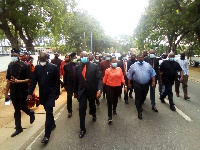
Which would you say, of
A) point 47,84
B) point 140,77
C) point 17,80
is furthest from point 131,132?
point 17,80

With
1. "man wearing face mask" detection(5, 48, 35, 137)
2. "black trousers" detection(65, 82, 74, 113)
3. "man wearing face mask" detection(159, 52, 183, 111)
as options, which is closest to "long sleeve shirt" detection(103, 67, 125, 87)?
"black trousers" detection(65, 82, 74, 113)

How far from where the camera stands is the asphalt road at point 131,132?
4.34 m

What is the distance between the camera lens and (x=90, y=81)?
5203 mm

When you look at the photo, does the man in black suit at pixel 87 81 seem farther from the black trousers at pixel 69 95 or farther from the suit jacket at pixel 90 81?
the black trousers at pixel 69 95

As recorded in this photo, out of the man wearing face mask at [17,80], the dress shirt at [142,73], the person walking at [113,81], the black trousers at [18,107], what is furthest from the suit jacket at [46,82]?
the dress shirt at [142,73]

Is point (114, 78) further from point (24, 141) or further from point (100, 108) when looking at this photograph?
point (24, 141)

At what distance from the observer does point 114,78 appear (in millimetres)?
6023

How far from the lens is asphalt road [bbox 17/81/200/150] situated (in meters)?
4.34

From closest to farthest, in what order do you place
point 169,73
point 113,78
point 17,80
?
point 17,80 → point 113,78 → point 169,73

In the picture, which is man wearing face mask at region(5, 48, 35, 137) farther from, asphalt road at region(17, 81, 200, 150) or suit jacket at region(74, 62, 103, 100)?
suit jacket at region(74, 62, 103, 100)

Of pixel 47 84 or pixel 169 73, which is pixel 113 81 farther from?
pixel 169 73

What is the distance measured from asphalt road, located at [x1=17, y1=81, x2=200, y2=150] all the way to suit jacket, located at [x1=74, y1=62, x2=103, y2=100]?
3.14 ft

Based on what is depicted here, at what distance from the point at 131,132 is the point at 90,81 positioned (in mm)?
1532

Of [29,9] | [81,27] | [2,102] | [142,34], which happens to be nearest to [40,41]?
[81,27]
